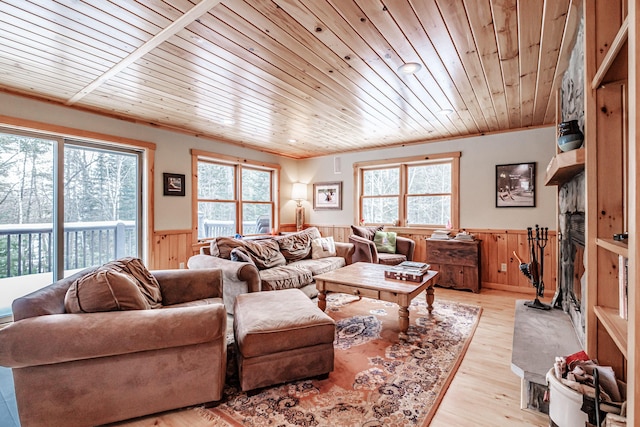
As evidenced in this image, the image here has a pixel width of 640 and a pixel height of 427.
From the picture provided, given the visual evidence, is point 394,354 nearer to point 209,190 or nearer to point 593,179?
point 593,179

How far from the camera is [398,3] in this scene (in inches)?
61.9

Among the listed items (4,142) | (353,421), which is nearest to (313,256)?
(353,421)

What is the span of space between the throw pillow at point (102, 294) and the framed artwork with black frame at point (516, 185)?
4586 millimetres

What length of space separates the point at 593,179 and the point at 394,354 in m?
1.74

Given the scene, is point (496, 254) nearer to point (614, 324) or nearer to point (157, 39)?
point (614, 324)

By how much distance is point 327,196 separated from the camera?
5918 mm

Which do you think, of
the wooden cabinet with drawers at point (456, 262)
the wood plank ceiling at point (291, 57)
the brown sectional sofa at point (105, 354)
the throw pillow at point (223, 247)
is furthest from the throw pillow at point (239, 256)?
the wooden cabinet with drawers at point (456, 262)

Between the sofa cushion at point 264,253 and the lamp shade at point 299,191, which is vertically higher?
the lamp shade at point 299,191

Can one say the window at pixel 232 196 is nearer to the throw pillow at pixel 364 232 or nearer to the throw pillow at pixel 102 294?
the throw pillow at pixel 364 232

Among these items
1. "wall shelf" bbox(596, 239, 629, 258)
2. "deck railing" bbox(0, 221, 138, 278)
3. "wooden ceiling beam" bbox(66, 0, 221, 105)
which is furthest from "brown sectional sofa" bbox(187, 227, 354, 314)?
"wall shelf" bbox(596, 239, 629, 258)

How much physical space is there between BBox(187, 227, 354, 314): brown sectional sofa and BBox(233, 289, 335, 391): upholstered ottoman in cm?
81

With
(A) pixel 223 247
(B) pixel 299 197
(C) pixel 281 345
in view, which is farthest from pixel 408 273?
(B) pixel 299 197

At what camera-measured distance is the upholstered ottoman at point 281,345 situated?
1.74 metres

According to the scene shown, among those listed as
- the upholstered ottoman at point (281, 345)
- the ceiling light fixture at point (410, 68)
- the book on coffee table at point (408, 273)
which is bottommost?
the upholstered ottoman at point (281, 345)
